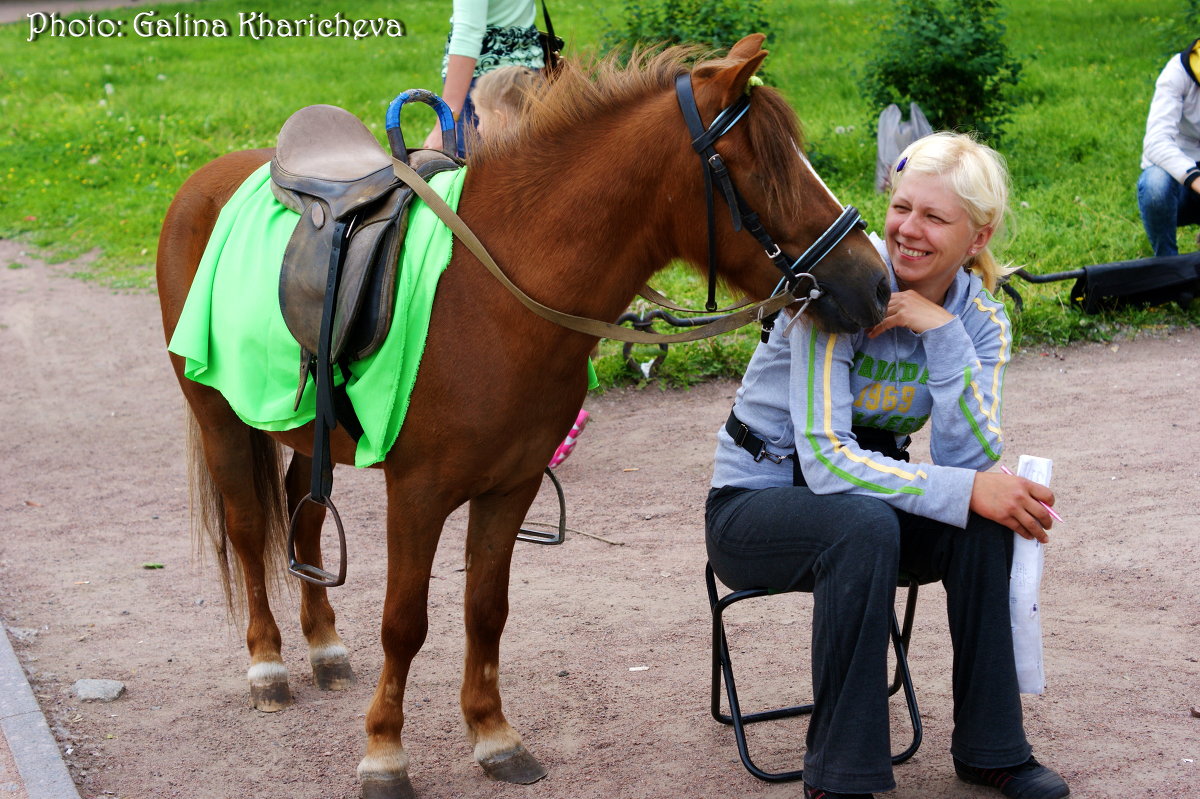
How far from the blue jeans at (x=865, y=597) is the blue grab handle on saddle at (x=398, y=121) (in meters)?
1.22

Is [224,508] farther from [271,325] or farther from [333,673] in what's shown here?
[271,325]

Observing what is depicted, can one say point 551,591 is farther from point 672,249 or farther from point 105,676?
point 672,249

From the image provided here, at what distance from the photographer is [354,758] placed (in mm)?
3299

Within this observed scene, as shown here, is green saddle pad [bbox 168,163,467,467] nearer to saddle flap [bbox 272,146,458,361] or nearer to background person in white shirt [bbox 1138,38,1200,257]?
saddle flap [bbox 272,146,458,361]

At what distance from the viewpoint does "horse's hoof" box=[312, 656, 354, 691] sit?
3.73m

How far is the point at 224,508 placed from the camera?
3762 millimetres

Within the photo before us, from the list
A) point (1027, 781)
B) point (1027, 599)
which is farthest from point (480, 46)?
point (1027, 781)

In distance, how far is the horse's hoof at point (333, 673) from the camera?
3734mm

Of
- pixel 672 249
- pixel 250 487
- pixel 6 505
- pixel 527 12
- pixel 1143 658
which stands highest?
pixel 527 12

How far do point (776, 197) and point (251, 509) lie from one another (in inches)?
77.5

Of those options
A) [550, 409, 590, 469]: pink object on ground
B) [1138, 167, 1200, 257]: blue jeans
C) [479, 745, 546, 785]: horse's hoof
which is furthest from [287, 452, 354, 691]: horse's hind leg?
[1138, 167, 1200, 257]: blue jeans

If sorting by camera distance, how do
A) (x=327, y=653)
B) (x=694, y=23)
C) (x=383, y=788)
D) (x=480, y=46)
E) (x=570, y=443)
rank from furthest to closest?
(x=694, y=23), (x=570, y=443), (x=480, y=46), (x=327, y=653), (x=383, y=788)

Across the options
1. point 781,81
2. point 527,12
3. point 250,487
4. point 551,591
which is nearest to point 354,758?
point 250,487

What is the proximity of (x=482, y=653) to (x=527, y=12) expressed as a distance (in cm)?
302
